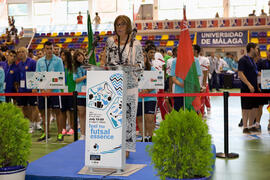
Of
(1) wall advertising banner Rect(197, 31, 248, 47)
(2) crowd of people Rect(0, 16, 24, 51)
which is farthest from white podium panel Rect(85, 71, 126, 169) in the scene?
(2) crowd of people Rect(0, 16, 24, 51)

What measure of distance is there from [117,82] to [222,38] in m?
15.9

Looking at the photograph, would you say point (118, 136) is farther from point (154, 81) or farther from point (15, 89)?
point (15, 89)

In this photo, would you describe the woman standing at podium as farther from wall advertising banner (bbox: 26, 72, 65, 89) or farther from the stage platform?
wall advertising banner (bbox: 26, 72, 65, 89)

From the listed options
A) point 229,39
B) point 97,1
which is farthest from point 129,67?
point 97,1

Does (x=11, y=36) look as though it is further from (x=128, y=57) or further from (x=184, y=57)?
(x=128, y=57)

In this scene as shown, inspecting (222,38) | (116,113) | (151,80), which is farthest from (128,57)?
(222,38)

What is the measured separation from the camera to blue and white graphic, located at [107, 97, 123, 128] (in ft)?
9.80

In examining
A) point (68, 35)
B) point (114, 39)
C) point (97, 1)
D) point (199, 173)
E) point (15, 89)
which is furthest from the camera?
point (97, 1)

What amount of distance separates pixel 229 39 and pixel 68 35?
9285mm

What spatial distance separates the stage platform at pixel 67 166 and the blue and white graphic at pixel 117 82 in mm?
737

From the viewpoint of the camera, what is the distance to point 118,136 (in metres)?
3.00

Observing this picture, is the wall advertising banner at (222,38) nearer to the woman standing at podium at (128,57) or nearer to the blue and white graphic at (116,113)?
the woman standing at podium at (128,57)

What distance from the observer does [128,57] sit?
135 inches

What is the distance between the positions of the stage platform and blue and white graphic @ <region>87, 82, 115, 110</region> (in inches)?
24.3
